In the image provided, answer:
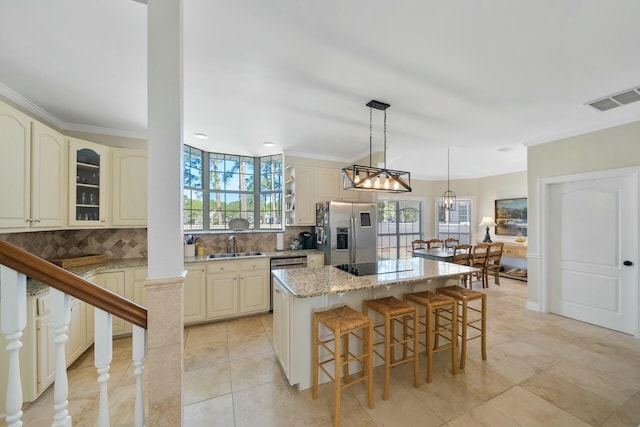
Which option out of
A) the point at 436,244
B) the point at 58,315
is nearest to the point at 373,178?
the point at 58,315

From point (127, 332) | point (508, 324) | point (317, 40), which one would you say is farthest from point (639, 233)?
point (127, 332)

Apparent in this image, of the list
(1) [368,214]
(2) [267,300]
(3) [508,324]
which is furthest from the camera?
(1) [368,214]

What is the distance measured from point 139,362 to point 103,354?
0.52 feet

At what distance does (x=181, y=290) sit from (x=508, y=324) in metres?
4.04

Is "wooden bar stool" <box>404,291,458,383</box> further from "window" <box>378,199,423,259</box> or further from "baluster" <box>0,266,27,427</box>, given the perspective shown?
"window" <box>378,199,423,259</box>

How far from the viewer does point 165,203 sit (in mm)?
1278

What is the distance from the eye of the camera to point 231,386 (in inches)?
84.6

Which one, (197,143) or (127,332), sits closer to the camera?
(127,332)

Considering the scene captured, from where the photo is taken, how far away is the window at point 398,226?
657 centimetres

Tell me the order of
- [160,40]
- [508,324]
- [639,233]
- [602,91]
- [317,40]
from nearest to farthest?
[160,40], [317,40], [602,91], [639,233], [508,324]

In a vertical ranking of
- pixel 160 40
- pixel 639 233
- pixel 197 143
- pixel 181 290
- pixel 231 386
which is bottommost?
pixel 231 386

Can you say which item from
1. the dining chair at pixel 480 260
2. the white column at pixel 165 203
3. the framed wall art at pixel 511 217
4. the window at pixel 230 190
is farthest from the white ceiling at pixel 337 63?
the framed wall art at pixel 511 217

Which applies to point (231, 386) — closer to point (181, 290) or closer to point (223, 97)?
point (181, 290)

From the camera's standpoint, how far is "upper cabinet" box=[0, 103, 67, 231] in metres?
1.97
